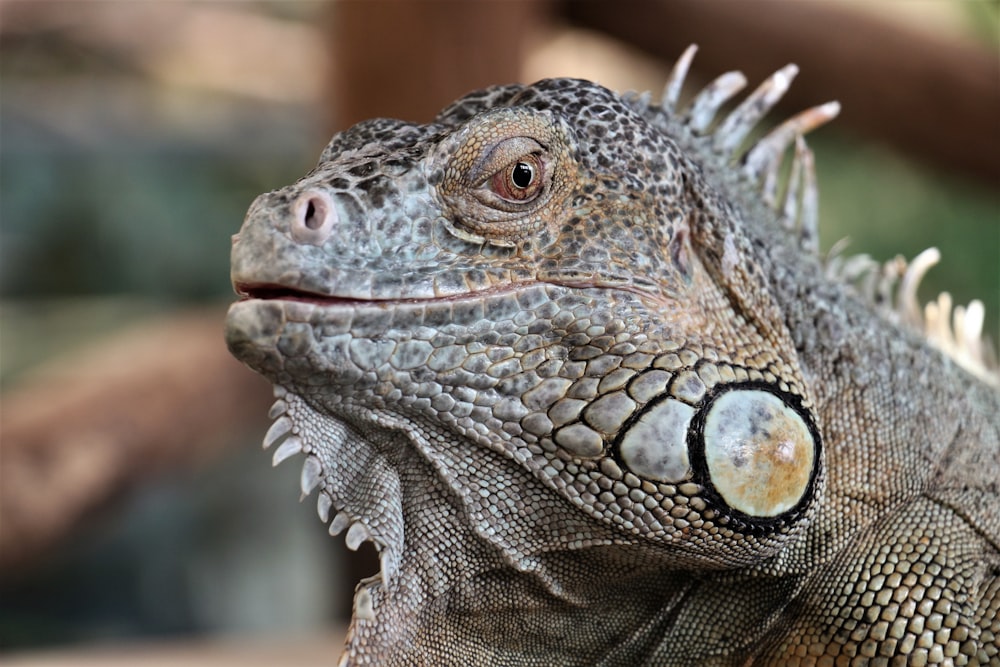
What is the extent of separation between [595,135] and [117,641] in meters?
9.21

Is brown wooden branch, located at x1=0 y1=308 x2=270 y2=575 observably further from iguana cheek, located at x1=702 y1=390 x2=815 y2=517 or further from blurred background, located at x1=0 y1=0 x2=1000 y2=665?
iguana cheek, located at x1=702 y1=390 x2=815 y2=517

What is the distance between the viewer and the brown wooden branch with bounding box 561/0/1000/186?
5.66m

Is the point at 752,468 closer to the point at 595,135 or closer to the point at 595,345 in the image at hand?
the point at 595,345

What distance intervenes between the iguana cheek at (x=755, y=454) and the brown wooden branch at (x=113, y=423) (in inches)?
197

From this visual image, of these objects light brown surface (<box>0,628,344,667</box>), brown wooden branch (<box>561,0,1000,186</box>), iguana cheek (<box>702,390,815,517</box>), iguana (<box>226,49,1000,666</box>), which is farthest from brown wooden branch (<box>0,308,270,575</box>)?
iguana cheek (<box>702,390,815,517</box>)

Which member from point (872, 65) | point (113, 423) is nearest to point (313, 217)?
point (872, 65)

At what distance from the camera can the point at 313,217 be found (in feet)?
5.24

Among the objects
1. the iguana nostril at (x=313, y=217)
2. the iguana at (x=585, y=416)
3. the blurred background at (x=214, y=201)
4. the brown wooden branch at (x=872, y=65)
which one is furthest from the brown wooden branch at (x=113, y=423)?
the iguana nostril at (x=313, y=217)

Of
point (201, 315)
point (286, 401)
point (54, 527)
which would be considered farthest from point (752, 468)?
point (201, 315)

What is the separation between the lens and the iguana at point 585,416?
1630 mm

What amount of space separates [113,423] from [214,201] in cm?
684

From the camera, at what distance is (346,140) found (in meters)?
1.88

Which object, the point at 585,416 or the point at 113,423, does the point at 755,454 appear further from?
the point at 113,423

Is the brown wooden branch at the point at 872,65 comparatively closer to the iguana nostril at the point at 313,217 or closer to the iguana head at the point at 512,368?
the iguana head at the point at 512,368
